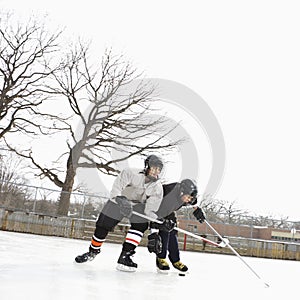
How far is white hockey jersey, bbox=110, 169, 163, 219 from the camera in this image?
3.97 metres

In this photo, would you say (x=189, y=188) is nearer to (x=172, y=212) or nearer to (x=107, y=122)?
(x=172, y=212)

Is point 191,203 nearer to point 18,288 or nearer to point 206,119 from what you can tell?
point 18,288

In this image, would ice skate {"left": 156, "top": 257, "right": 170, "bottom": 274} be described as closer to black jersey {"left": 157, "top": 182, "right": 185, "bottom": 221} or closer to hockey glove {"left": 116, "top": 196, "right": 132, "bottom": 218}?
black jersey {"left": 157, "top": 182, "right": 185, "bottom": 221}

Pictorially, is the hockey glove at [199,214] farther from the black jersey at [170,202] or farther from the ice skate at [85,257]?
the ice skate at [85,257]

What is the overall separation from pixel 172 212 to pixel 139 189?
494 mm

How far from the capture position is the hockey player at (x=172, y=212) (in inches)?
162

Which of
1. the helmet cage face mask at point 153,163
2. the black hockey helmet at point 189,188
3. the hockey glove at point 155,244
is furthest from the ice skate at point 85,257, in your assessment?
the black hockey helmet at point 189,188

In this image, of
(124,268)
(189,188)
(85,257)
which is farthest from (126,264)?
(189,188)

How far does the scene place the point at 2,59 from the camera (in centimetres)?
1373

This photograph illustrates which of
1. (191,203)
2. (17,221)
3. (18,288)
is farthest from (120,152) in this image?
(18,288)

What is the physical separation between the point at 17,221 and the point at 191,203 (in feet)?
25.4

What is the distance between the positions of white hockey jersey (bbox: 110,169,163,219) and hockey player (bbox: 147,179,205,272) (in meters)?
0.19

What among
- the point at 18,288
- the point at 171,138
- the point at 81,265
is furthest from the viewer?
the point at 171,138

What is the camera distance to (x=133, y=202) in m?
4.08
